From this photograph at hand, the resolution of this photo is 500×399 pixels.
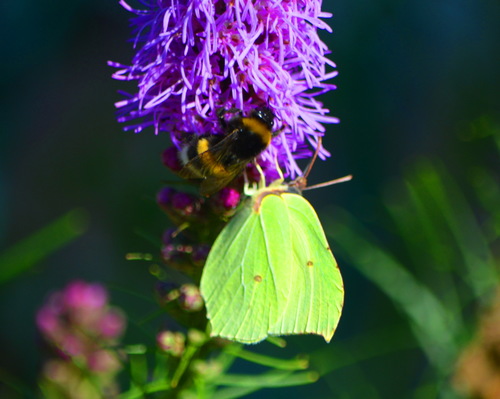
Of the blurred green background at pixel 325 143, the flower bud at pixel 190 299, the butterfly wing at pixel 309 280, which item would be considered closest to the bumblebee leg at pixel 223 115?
the butterfly wing at pixel 309 280

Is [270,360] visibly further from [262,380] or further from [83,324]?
[83,324]

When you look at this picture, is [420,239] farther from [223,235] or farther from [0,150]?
[0,150]

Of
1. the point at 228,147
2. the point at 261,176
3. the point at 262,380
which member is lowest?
the point at 262,380

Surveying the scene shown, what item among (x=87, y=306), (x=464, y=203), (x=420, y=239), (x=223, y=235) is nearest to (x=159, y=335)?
(x=223, y=235)

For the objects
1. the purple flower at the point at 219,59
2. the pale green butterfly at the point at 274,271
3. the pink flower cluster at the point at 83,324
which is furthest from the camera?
the pink flower cluster at the point at 83,324

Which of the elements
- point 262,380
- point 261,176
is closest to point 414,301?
point 262,380

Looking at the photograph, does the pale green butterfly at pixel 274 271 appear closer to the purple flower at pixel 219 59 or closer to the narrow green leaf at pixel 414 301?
the purple flower at pixel 219 59
